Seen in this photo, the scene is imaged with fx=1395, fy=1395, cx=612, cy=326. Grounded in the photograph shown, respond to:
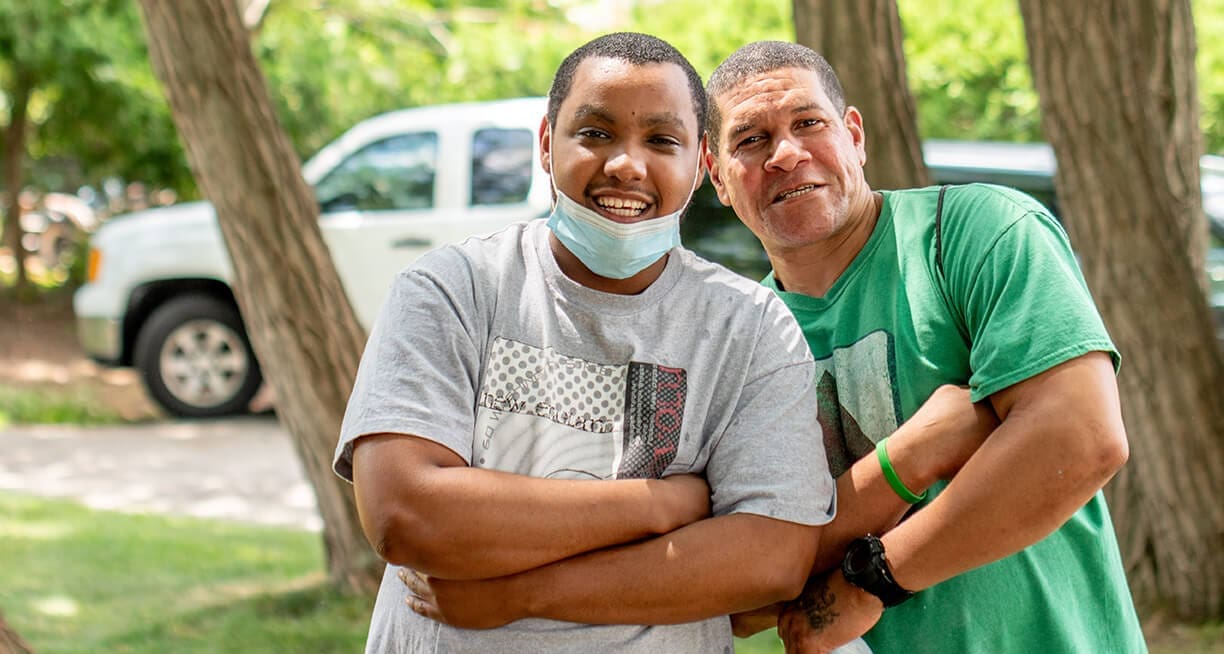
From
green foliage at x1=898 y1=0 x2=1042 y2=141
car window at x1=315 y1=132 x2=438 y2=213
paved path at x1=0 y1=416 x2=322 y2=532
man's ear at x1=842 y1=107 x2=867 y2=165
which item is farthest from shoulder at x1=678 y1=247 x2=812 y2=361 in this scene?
green foliage at x1=898 y1=0 x2=1042 y2=141

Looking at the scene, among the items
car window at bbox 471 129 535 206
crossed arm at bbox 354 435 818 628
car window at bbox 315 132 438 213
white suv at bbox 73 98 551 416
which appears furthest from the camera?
car window at bbox 315 132 438 213

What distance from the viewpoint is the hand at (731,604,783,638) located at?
230cm

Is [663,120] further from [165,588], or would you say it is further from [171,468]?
[171,468]

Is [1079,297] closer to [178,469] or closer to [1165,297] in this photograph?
[1165,297]

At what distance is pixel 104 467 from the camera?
9016 mm

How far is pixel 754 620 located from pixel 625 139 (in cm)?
83

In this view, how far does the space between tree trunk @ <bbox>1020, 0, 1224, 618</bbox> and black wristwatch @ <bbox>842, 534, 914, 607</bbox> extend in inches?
125

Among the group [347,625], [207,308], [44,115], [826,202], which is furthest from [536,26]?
[826,202]

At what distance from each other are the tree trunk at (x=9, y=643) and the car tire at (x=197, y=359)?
702 centimetres

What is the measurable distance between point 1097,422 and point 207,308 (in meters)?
8.97

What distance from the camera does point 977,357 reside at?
2.17 m

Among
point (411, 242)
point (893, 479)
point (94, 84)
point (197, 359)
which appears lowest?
point (197, 359)

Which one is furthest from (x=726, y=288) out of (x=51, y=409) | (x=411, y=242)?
(x=51, y=409)

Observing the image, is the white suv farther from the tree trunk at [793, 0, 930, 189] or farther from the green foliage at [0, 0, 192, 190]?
the tree trunk at [793, 0, 930, 189]
